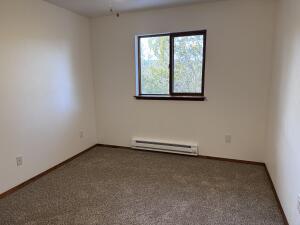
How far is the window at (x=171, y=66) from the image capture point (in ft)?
10.1

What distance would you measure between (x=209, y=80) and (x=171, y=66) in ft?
2.04

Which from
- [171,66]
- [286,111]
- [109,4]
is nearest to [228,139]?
[286,111]

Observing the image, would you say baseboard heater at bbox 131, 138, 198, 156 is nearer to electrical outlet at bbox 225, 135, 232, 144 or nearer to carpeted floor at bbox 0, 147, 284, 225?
carpeted floor at bbox 0, 147, 284, 225

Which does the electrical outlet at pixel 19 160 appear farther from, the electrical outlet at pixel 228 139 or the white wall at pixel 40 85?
the electrical outlet at pixel 228 139

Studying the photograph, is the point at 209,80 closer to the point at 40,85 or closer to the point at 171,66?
the point at 171,66

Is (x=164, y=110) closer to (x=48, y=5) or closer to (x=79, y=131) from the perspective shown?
(x=79, y=131)

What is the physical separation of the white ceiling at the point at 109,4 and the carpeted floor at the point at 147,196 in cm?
225

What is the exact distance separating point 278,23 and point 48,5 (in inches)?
113

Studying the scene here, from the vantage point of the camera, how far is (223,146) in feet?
10.3

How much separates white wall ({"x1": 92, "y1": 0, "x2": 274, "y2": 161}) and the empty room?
0.05 feet

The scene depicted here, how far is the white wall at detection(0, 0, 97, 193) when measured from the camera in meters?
2.28

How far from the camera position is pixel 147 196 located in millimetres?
2248

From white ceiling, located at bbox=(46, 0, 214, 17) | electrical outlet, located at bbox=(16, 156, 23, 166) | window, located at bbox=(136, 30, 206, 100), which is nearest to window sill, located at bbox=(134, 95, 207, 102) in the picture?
window, located at bbox=(136, 30, 206, 100)

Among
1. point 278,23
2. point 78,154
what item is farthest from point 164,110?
point 278,23
